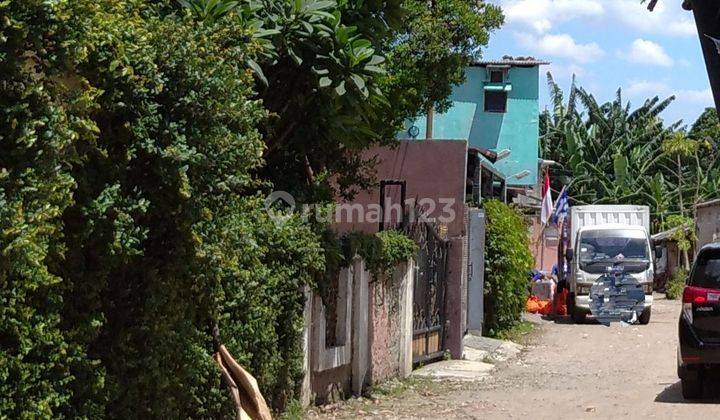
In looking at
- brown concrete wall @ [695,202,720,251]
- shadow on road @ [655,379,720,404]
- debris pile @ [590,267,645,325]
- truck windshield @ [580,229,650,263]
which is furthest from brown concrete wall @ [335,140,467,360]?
brown concrete wall @ [695,202,720,251]

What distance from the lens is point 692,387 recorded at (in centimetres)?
1269

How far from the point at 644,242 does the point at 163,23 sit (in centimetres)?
2342

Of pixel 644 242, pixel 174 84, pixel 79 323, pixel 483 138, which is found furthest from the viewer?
pixel 483 138

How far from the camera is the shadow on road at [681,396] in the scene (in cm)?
1265

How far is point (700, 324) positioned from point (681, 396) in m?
1.32

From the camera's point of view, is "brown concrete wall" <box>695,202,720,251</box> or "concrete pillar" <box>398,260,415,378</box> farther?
"brown concrete wall" <box>695,202,720,251</box>

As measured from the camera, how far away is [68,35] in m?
5.21

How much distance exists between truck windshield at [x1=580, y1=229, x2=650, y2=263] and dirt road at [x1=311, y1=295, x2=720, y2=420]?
301 inches

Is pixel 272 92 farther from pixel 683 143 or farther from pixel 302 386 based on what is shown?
pixel 683 143

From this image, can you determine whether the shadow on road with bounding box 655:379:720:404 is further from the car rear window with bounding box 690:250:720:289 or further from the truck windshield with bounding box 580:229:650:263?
the truck windshield with bounding box 580:229:650:263

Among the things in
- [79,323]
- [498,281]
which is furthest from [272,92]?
[498,281]

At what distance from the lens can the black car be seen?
12148 mm

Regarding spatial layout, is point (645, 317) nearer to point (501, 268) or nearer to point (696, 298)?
point (501, 268)

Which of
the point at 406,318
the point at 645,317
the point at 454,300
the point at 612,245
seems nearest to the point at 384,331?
the point at 406,318
